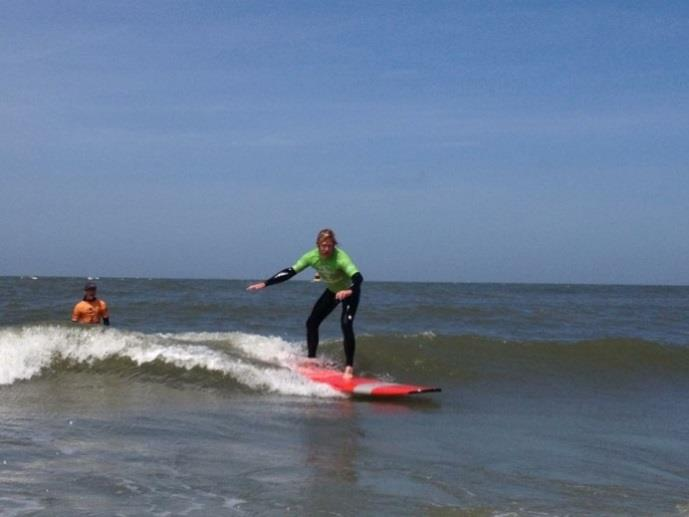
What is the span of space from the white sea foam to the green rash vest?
118cm

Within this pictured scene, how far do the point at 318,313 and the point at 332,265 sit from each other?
0.91 m

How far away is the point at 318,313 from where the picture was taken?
12.2 metres

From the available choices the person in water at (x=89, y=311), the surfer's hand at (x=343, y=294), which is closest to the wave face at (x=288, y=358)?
the person in water at (x=89, y=311)

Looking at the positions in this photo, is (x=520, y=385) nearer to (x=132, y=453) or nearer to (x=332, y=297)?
(x=332, y=297)

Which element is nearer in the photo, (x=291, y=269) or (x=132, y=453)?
(x=132, y=453)

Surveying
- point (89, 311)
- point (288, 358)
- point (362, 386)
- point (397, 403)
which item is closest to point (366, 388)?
point (362, 386)

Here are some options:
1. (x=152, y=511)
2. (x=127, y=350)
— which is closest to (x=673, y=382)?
(x=127, y=350)

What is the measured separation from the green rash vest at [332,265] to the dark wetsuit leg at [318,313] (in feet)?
1.32

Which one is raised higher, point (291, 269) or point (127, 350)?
point (291, 269)

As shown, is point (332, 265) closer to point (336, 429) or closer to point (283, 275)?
point (283, 275)

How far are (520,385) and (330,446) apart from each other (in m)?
6.20

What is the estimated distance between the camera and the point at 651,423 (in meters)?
9.79

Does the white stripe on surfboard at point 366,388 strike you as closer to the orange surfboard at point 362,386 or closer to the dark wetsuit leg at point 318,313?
the orange surfboard at point 362,386

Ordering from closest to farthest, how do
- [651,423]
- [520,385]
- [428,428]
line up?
[428,428] → [651,423] → [520,385]
